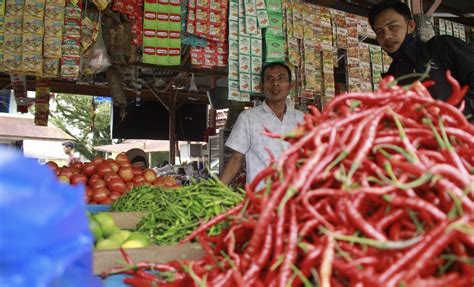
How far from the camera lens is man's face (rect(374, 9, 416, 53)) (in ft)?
9.14

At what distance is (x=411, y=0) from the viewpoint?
4.30m

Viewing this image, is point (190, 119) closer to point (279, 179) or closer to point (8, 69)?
point (8, 69)

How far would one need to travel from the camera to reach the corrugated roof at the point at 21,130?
40.8 ft

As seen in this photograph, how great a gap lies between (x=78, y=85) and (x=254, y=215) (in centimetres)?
718

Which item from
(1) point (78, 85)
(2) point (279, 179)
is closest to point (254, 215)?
(2) point (279, 179)

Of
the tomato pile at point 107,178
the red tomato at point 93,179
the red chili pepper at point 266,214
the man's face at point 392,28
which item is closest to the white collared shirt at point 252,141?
the tomato pile at point 107,178

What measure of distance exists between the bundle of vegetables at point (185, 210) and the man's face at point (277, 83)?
1598 millimetres

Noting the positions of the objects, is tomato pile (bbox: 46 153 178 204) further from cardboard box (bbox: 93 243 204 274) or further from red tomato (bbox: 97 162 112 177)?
cardboard box (bbox: 93 243 204 274)

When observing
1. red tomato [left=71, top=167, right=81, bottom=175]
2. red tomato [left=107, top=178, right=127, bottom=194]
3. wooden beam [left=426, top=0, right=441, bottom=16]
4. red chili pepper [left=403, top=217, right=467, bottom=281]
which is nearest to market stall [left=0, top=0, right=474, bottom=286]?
red chili pepper [left=403, top=217, right=467, bottom=281]

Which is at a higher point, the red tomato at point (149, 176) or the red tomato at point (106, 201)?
the red tomato at point (149, 176)

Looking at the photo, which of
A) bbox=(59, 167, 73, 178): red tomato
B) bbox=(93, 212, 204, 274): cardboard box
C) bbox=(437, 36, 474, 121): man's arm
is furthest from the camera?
bbox=(59, 167, 73, 178): red tomato

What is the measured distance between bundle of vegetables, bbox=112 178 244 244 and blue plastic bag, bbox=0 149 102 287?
80cm

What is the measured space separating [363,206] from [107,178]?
10.6 ft

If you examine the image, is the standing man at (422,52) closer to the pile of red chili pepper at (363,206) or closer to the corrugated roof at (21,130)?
the pile of red chili pepper at (363,206)
